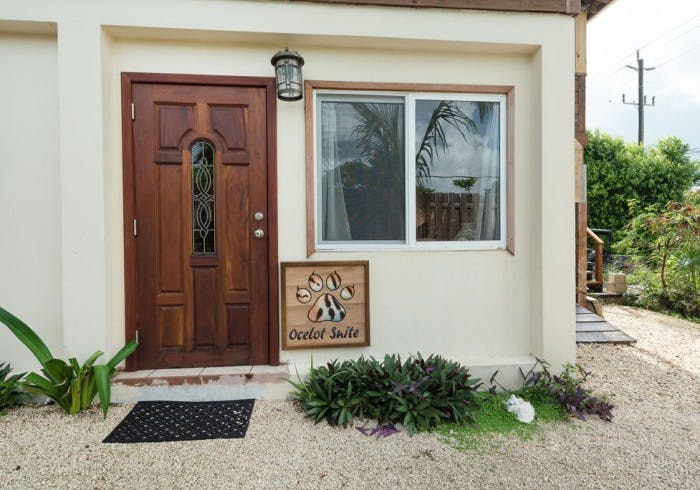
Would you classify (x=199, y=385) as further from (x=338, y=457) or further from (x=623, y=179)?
(x=623, y=179)

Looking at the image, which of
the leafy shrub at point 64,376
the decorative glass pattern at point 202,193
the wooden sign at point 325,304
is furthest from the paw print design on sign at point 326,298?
the leafy shrub at point 64,376

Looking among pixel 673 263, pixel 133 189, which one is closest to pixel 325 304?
pixel 133 189

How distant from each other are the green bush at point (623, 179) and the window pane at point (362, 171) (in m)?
8.05

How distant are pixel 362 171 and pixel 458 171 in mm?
771

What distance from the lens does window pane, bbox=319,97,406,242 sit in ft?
9.21

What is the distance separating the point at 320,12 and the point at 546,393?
309cm

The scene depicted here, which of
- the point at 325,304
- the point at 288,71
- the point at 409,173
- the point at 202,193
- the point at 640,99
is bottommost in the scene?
the point at 325,304

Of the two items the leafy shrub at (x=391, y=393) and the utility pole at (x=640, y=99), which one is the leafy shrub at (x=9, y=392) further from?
the utility pole at (x=640, y=99)

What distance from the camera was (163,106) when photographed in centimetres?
264

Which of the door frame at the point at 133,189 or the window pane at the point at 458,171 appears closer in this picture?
the door frame at the point at 133,189

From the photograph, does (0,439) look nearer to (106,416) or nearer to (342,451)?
(106,416)

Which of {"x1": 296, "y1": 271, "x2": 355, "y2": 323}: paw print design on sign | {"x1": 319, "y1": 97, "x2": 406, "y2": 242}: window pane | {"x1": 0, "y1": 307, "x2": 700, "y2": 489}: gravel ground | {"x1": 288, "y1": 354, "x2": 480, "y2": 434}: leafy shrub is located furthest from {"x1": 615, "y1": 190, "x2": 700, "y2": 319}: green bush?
{"x1": 296, "y1": 271, "x2": 355, "y2": 323}: paw print design on sign

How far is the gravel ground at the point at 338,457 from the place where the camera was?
1795mm

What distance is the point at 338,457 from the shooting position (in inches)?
77.5
